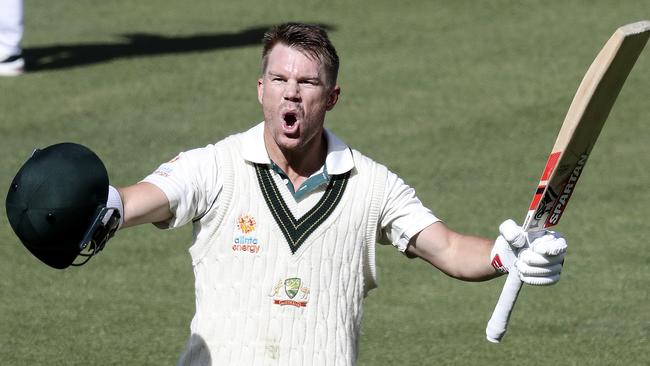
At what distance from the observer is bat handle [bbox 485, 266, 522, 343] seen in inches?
218

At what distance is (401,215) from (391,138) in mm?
6782

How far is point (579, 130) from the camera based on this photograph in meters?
5.48

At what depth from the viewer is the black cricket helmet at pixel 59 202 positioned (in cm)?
516

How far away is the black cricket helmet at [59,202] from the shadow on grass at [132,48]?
9838 millimetres

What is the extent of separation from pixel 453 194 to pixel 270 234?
573cm

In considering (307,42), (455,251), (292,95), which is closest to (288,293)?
(455,251)

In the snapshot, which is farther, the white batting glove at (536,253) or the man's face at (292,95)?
the man's face at (292,95)

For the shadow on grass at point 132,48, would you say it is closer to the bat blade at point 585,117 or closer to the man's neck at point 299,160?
the man's neck at point 299,160

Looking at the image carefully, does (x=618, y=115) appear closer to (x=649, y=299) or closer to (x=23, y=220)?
(x=649, y=299)

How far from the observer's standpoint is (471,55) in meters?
14.9

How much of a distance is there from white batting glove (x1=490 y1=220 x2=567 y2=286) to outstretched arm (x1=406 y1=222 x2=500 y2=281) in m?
0.32

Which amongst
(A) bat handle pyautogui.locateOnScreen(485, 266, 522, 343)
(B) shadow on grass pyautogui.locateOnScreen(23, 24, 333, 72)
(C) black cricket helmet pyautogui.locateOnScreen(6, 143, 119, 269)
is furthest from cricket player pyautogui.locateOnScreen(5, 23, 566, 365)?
(B) shadow on grass pyautogui.locateOnScreen(23, 24, 333, 72)

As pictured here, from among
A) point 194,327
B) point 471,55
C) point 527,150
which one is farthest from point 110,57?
point 194,327

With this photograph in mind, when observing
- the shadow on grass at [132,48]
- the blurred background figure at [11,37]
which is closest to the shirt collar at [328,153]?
the blurred background figure at [11,37]
